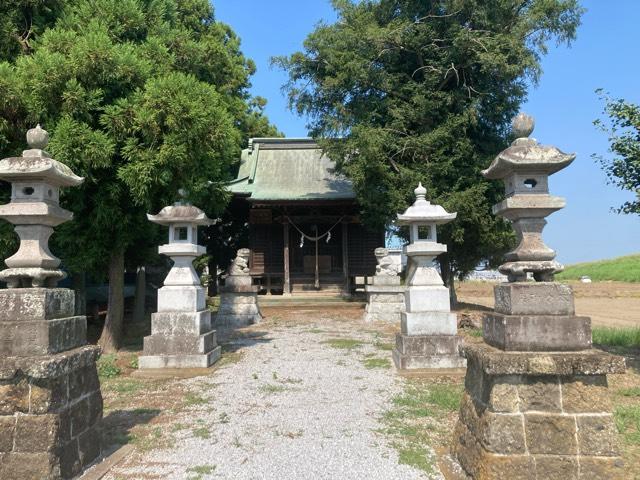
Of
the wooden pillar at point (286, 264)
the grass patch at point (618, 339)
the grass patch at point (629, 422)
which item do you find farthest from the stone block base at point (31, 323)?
the wooden pillar at point (286, 264)

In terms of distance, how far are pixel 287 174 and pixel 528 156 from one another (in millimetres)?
17149

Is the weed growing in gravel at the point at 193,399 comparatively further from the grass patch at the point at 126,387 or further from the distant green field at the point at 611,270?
the distant green field at the point at 611,270

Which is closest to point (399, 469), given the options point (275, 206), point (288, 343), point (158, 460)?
point (158, 460)

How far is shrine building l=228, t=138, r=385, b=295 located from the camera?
18.5 metres

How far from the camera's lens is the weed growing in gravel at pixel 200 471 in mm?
3630

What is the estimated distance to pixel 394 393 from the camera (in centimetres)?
595

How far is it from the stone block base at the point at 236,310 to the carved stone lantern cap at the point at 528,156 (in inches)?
406

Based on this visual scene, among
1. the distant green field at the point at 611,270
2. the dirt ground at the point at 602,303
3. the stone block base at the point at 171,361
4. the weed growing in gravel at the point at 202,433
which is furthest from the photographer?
the distant green field at the point at 611,270

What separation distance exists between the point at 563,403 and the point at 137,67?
7599 millimetres

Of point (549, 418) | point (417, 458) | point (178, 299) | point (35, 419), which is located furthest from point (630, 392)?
point (178, 299)

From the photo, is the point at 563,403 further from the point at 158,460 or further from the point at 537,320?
the point at 158,460

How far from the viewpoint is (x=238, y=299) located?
13.0 m

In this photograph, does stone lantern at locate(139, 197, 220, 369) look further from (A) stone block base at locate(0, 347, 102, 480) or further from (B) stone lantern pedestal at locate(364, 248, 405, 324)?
(B) stone lantern pedestal at locate(364, 248, 405, 324)

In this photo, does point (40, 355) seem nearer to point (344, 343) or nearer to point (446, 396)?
point (446, 396)
